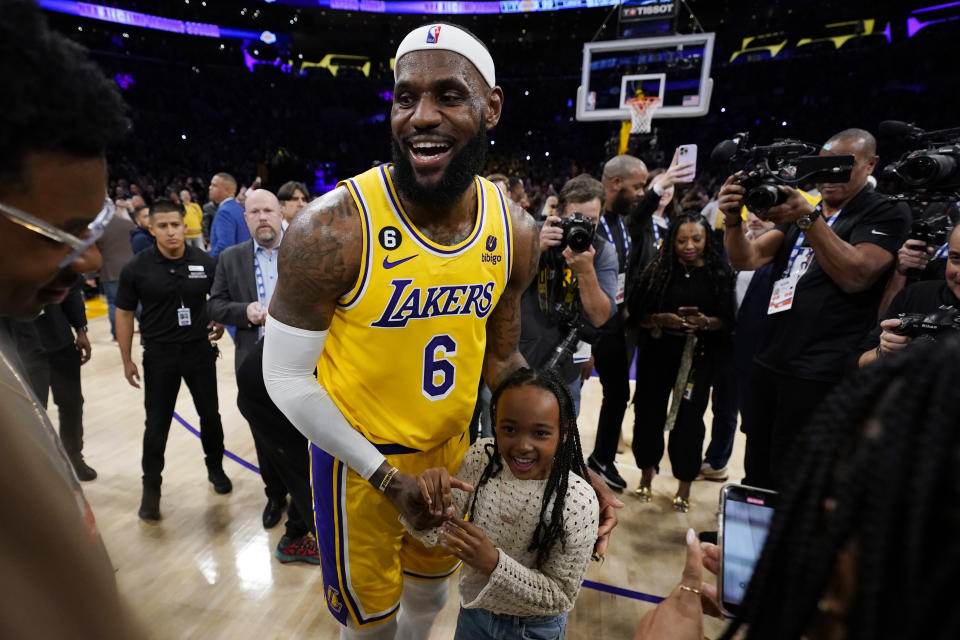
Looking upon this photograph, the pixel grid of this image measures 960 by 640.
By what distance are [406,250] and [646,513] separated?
2589 millimetres

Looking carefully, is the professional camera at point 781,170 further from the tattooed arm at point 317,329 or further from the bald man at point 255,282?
the bald man at point 255,282

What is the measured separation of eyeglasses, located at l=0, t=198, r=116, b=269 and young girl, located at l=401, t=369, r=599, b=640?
36.8 inches

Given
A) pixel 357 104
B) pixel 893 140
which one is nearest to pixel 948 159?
pixel 893 140

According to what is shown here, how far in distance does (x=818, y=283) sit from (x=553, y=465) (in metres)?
1.62

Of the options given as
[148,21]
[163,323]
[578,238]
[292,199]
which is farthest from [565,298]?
[148,21]

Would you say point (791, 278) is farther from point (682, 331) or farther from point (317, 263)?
point (317, 263)

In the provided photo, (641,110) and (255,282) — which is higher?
(641,110)

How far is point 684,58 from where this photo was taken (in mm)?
7977

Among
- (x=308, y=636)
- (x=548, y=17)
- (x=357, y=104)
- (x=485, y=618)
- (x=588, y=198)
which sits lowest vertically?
(x=308, y=636)

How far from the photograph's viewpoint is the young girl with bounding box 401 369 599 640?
4.49 ft

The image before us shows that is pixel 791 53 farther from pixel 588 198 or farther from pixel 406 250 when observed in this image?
pixel 406 250

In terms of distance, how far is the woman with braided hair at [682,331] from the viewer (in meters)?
2.85

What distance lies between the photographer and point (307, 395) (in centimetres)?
137

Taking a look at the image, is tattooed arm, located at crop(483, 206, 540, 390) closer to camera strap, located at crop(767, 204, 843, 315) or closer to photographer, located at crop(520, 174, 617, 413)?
photographer, located at crop(520, 174, 617, 413)
